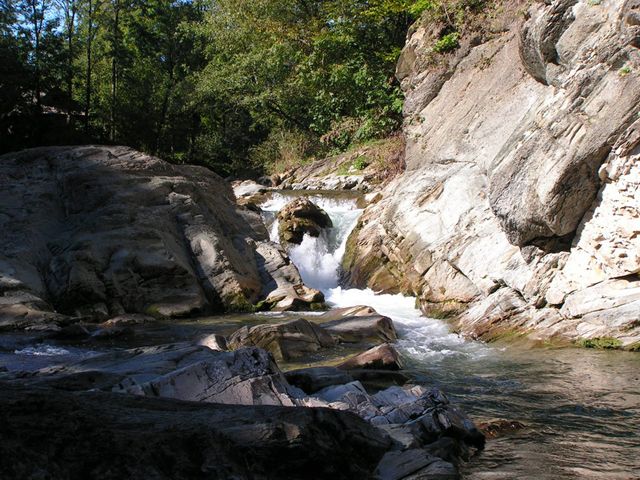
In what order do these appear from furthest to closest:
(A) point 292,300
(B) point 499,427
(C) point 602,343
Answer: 1. (A) point 292,300
2. (C) point 602,343
3. (B) point 499,427

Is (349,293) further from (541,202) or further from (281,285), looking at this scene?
(541,202)

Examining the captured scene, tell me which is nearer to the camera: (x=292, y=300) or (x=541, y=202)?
(x=541, y=202)

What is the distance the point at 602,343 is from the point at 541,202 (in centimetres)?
246

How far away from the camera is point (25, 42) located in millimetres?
22875

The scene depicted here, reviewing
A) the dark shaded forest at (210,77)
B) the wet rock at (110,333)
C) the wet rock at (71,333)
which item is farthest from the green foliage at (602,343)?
the dark shaded forest at (210,77)

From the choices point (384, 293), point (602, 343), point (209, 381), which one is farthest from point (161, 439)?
point (384, 293)

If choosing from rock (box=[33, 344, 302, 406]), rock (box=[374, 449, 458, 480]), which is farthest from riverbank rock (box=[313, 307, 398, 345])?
rock (box=[374, 449, 458, 480])

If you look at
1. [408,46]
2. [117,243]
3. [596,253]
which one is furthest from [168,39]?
[596,253]

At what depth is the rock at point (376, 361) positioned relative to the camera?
25.9 feet

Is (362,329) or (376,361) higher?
(376,361)

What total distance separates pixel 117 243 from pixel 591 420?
971 cm

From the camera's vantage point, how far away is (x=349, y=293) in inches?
607

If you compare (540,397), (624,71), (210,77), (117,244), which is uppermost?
(210,77)

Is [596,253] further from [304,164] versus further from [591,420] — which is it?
[304,164]
